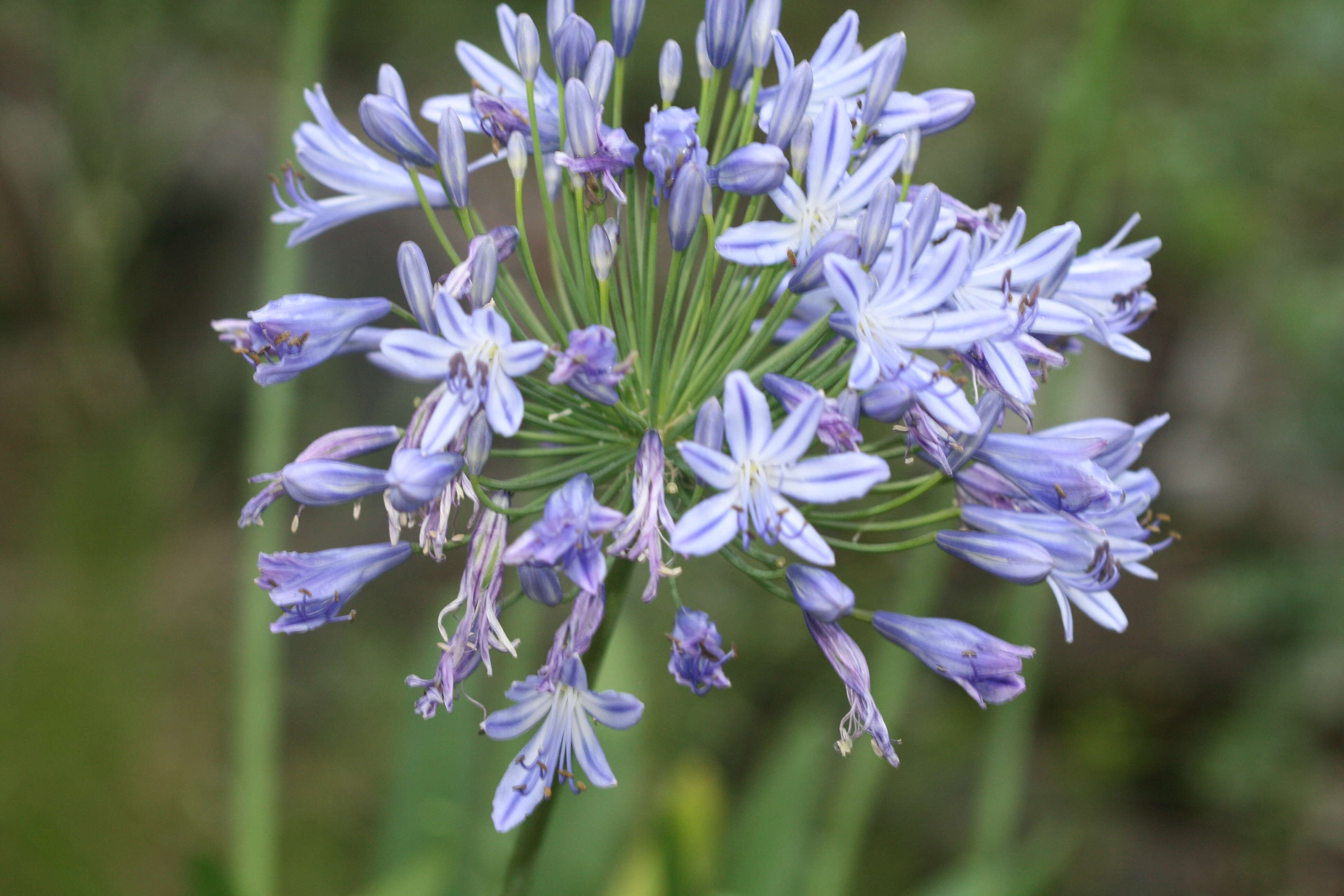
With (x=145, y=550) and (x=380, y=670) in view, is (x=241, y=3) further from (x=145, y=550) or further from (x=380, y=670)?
(x=380, y=670)

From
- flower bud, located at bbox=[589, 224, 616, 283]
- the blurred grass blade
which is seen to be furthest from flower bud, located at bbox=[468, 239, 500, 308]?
the blurred grass blade

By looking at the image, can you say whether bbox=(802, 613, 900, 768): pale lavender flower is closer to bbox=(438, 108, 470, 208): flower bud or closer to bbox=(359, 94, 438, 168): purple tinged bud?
bbox=(438, 108, 470, 208): flower bud

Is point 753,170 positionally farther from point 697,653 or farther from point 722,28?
point 697,653

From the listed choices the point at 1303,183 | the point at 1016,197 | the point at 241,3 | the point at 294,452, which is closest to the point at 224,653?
the point at 294,452

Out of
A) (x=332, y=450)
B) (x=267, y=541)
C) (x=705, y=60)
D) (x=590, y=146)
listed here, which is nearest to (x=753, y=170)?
(x=590, y=146)

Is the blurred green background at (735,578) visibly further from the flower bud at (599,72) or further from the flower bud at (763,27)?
the flower bud at (599,72)
